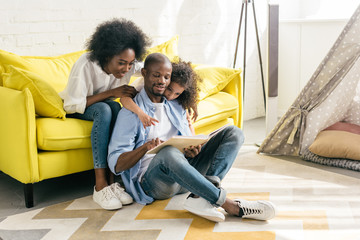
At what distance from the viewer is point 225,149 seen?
7.39ft

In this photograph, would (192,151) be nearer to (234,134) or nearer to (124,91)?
(234,134)

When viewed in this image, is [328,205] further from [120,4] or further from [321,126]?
[120,4]

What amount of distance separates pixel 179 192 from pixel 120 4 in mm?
1671

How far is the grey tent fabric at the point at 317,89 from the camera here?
2.92 metres

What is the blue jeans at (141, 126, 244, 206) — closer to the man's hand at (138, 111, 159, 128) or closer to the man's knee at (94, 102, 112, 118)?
the man's hand at (138, 111, 159, 128)

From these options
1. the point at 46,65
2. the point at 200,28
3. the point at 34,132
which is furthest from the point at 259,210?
the point at 200,28

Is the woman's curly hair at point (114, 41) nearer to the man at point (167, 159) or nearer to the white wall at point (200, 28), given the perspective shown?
the man at point (167, 159)

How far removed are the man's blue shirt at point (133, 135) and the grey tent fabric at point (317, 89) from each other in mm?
996

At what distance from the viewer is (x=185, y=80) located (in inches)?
91.0

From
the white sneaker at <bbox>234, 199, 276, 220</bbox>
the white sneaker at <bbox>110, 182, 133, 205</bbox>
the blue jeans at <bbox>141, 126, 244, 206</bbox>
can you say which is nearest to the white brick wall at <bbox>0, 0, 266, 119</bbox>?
the white sneaker at <bbox>110, 182, 133, 205</bbox>

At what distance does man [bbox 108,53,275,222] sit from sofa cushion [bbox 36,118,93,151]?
190mm

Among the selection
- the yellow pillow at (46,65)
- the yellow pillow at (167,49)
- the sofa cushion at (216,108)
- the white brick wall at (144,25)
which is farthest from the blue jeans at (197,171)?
the white brick wall at (144,25)

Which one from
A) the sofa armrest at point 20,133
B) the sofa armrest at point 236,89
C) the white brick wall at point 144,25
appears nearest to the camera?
the sofa armrest at point 20,133

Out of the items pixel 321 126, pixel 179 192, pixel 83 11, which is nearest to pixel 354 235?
pixel 179 192
